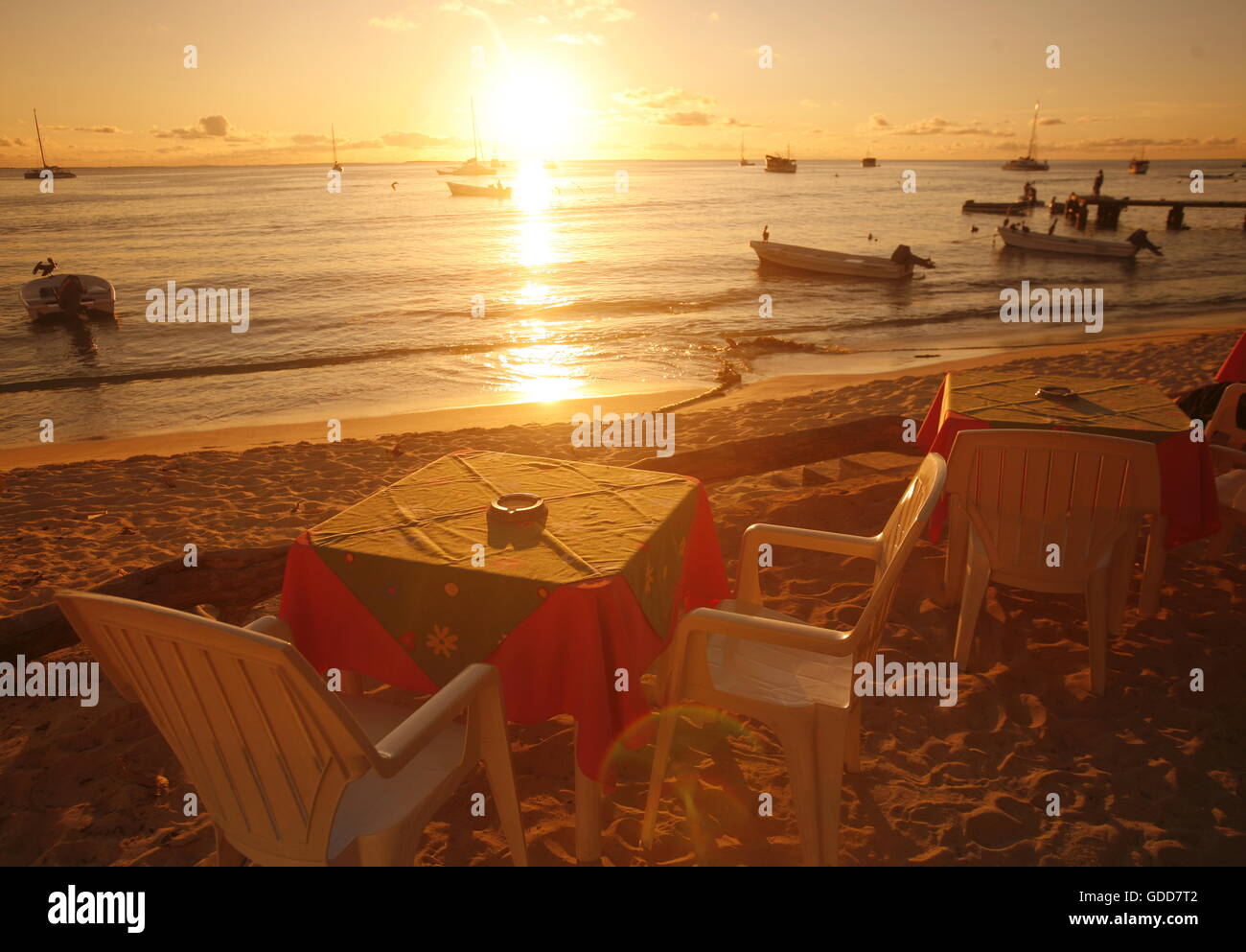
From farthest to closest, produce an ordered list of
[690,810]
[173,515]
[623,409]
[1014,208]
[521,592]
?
[1014,208] → [623,409] → [173,515] → [690,810] → [521,592]

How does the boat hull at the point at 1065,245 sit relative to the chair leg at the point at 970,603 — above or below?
above

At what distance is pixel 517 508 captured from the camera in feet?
→ 7.93

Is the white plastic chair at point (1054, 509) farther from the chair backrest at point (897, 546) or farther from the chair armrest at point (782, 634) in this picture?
the chair armrest at point (782, 634)

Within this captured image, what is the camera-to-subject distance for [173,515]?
5.72 meters

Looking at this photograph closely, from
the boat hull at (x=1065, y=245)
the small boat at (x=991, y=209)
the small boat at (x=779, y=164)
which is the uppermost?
the small boat at (x=779, y=164)

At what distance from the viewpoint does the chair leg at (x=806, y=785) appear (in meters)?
2.13

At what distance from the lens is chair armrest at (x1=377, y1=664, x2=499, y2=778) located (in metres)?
1.63

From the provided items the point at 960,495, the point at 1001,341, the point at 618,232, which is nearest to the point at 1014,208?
the point at 618,232

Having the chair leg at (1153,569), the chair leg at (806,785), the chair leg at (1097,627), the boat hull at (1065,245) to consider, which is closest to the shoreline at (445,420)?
the chair leg at (1153,569)

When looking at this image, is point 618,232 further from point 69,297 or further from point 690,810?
point 690,810

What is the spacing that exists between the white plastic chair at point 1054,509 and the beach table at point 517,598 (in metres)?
1.33

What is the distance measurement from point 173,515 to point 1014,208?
2329 inches

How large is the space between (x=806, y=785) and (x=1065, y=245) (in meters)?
32.8
